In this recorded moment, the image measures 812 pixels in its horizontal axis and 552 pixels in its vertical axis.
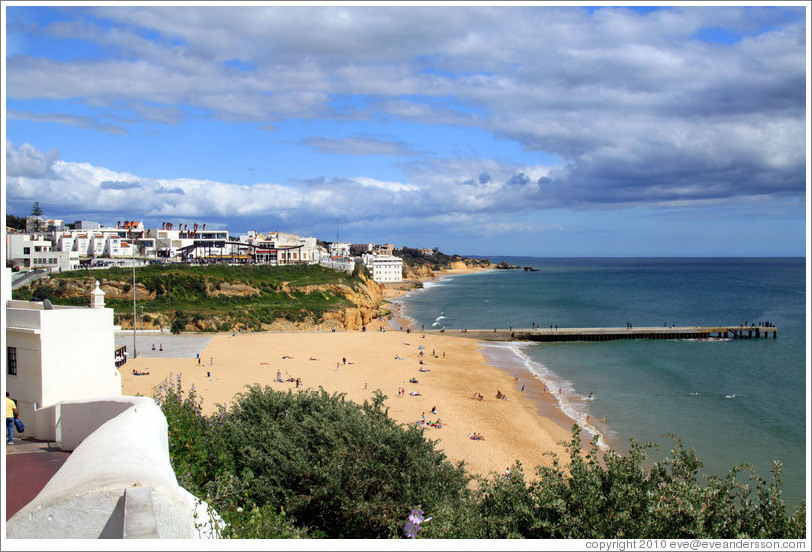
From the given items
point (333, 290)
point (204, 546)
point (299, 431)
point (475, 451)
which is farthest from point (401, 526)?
point (333, 290)

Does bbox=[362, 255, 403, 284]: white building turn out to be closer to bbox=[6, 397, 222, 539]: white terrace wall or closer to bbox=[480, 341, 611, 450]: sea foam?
bbox=[480, 341, 611, 450]: sea foam

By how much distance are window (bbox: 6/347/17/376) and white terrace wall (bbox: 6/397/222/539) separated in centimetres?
606

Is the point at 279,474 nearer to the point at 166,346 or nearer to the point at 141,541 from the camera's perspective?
the point at 141,541

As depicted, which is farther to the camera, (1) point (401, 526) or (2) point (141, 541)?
(1) point (401, 526)

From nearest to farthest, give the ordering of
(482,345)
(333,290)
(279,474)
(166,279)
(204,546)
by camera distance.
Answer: (204,546)
(279,474)
(482,345)
(166,279)
(333,290)

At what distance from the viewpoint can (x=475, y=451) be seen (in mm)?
20375

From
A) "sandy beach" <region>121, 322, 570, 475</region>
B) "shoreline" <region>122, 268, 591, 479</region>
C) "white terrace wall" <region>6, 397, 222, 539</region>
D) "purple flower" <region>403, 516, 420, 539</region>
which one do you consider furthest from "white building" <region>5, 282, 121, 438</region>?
"sandy beach" <region>121, 322, 570, 475</region>

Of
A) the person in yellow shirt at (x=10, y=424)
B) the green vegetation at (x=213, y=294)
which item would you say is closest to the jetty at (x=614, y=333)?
the green vegetation at (x=213, y=294)

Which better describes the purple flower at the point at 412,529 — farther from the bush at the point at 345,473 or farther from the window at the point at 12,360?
the window at the point at 12,360

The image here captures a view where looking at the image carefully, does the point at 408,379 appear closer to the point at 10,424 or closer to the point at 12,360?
the point at 12,360

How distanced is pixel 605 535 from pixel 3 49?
8.27 metres

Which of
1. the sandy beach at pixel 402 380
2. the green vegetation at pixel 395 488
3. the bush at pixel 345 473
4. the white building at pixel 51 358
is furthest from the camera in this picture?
the sandy beach at pixel 402 380

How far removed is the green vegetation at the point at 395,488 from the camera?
6594mm

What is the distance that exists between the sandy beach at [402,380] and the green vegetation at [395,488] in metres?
7.96
